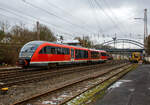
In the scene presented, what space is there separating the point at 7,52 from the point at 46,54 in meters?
12.0

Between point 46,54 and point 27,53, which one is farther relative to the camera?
point 46,54

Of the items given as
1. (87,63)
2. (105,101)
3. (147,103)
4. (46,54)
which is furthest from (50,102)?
(87,63)

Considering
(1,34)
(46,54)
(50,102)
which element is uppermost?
(1,34)

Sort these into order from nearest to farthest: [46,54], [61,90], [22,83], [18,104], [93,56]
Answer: [18,104], [61,90], [22,83], [46,54], [93,56]

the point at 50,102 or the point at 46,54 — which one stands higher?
the point at 46,54

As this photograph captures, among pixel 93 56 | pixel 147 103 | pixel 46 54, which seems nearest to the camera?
pixel 147 103

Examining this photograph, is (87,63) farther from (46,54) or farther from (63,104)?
(63,104)

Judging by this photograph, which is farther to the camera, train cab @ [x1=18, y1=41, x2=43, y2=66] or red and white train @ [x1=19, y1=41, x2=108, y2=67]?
A: red and white train @ [x1=19, y1=41, x2=108, y2=67]

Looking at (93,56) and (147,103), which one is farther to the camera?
(93,56)

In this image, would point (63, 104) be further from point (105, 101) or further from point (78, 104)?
point (105, 101)

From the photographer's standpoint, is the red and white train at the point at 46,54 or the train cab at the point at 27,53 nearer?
the train cab at the point at 27,53

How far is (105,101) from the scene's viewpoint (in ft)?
21.5

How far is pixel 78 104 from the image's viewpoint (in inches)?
241

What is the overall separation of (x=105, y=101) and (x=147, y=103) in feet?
4.78
